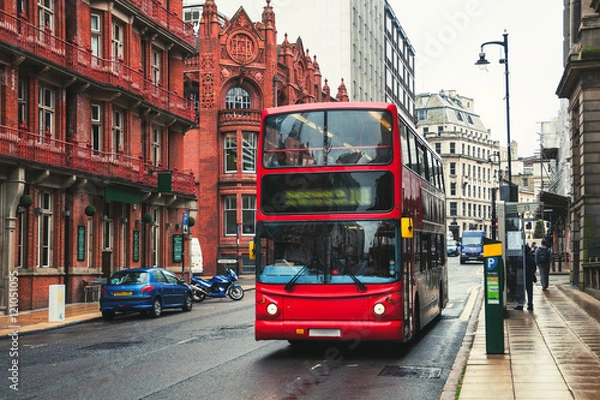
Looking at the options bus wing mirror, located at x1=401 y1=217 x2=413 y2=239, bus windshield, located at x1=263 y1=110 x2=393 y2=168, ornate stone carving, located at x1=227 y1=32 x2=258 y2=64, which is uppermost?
ornate stone carving, located at x1=227 y1=32 x2=258 y2=64

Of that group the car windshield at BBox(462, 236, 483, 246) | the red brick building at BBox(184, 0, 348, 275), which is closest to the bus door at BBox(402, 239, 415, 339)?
the red brick building at BBox(184, 0, 348, 275)

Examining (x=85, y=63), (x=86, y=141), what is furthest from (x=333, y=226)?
(x=85, y=63)

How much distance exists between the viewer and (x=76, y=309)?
26812 millimetres

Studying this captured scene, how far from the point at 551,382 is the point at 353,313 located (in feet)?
12.2

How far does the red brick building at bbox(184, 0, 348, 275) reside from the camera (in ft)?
180

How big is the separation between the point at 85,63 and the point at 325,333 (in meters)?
20.8

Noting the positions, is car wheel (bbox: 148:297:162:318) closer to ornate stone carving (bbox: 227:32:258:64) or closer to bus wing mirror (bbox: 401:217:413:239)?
bus wing mirror (bbox: 401:217:413:239)

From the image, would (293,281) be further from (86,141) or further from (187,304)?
(86,141)

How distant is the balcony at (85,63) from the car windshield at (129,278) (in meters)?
8.11

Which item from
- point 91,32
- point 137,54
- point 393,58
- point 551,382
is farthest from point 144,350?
point 393,58

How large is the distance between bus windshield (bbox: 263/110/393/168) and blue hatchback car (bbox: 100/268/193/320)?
10867mm

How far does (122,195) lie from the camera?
32.5m

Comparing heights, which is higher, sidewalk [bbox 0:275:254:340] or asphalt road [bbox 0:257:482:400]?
asphalt road [bbox 0:257:482:400]

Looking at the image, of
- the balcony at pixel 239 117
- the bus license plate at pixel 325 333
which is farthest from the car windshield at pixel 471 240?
the bus license plate at pixel 325 333
